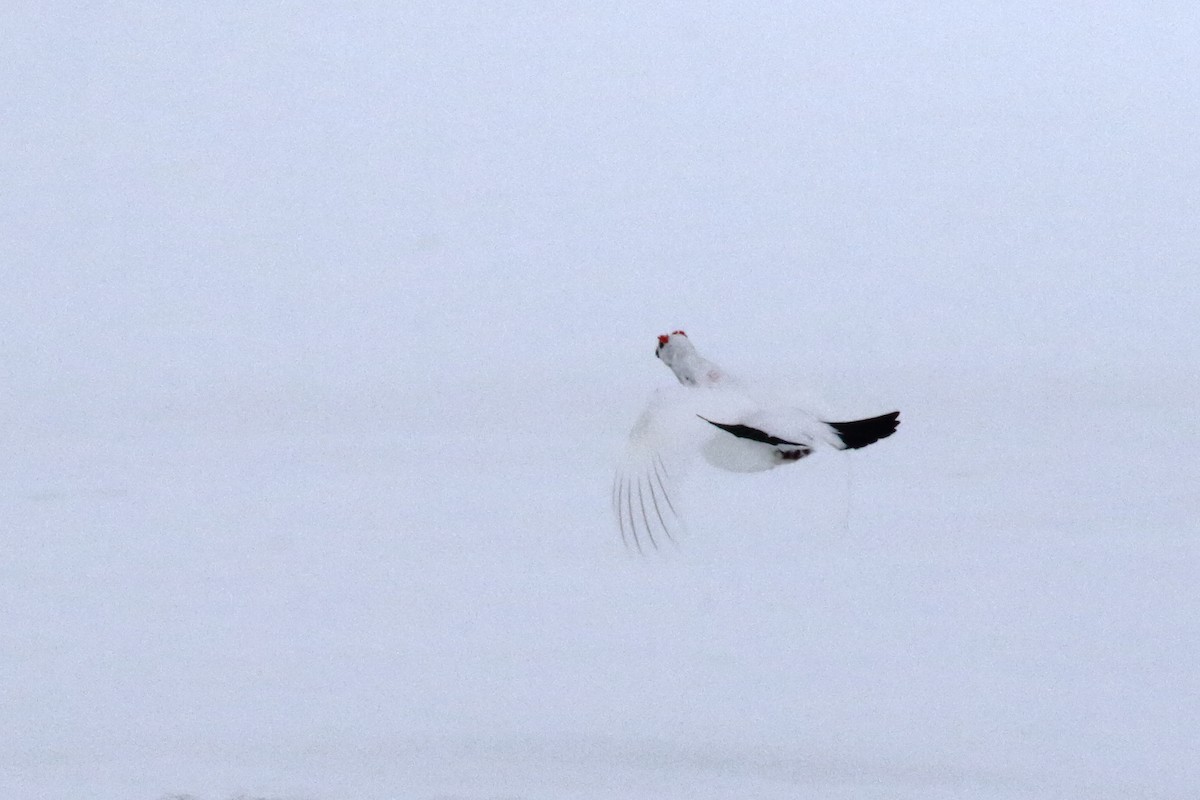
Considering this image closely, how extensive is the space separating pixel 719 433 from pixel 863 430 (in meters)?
0.24

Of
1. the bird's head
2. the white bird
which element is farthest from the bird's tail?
the bird's head

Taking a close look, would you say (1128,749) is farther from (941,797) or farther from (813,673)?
(813,673)

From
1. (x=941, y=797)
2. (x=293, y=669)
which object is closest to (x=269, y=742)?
(x=293, y=669)

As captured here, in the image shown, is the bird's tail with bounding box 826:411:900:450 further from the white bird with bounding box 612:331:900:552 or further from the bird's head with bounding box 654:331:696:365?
the bird's head with bounding box 654:331:696:365

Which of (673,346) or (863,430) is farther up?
(673,346)

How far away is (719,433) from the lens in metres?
2.44

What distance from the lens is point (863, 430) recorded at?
7.97ft

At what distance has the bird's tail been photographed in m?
2.42

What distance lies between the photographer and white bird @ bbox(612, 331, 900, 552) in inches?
94.7

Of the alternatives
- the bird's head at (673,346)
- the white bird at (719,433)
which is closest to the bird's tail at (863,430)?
the white bird at (719,433)

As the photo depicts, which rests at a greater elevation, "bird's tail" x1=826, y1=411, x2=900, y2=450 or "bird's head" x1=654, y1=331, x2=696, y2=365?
"bird's head" x1=654, y1=331, x2=696, y2=365

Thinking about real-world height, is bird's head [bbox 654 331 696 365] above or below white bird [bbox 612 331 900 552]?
above

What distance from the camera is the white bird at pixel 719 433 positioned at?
2406mm

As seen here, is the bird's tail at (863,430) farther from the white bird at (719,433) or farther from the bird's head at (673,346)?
the bird's head at (673,346)
